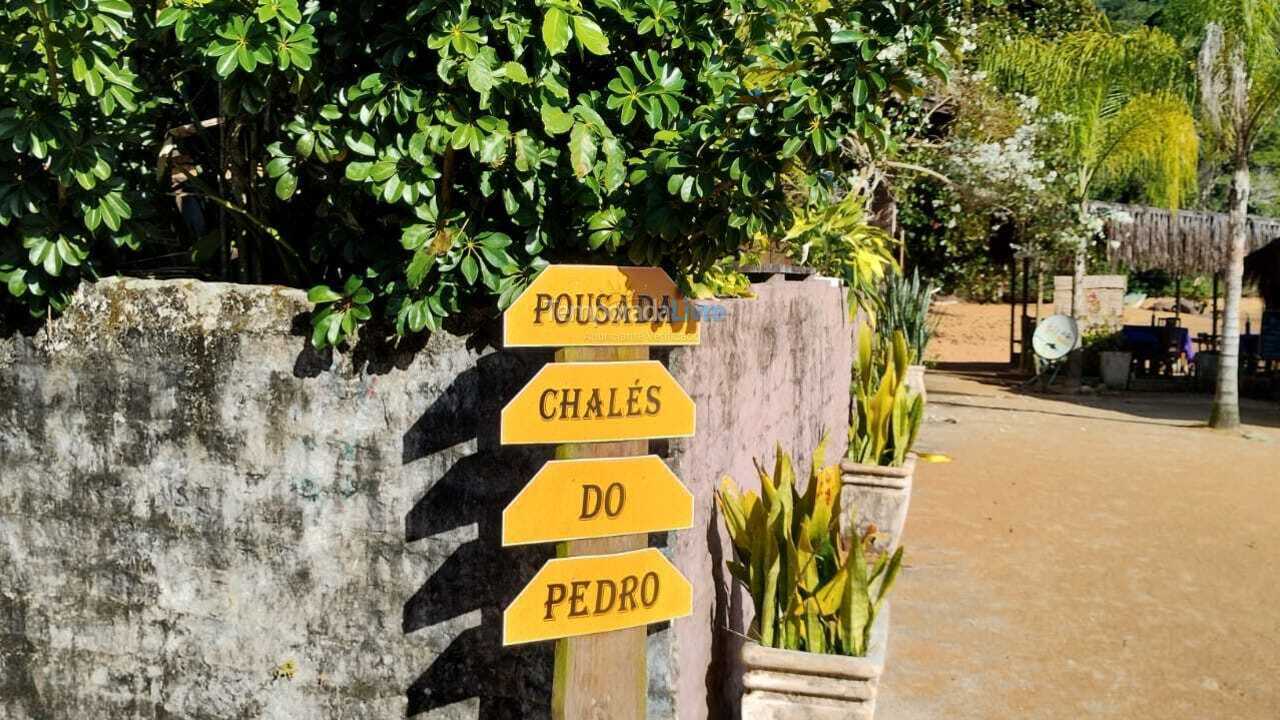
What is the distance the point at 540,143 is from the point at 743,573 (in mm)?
1549

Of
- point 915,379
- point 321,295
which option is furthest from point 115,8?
point 915,379

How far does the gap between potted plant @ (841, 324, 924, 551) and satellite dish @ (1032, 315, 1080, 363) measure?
9843 millimetres

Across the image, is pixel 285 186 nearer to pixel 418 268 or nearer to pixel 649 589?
pixel 418 268

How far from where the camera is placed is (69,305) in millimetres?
3361

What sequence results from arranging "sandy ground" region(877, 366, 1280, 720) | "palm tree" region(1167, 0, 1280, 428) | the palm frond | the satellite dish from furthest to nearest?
the satellite dish
the palm frond
"palm tree" region(1167, 0, 1280, 428)
"sandy ground" region(877, 366, 1280, 720)

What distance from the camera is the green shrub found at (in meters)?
2.83

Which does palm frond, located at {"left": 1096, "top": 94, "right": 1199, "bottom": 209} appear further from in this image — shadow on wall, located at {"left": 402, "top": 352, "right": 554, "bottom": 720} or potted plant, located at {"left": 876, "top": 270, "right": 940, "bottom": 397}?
shadow on wall, located at {"left": 402, "top": 352, "right": 554, "bottom": 720}

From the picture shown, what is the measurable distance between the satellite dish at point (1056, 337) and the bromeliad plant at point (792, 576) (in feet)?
46.1

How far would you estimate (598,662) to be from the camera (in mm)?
2703

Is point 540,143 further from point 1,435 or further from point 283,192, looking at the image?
point 1,435

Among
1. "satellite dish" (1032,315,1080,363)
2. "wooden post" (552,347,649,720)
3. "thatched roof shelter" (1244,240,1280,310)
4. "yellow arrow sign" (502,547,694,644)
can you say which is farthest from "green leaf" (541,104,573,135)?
"thatched roof shelter" (1244,240,1280,310)

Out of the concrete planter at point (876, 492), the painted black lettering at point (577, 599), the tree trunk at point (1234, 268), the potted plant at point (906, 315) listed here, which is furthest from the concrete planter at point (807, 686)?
the tree trunk at point (1234, 268)

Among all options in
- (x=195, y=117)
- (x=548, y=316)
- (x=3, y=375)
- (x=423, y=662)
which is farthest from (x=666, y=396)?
(x=3, y=375)

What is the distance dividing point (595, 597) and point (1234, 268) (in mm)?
12070
